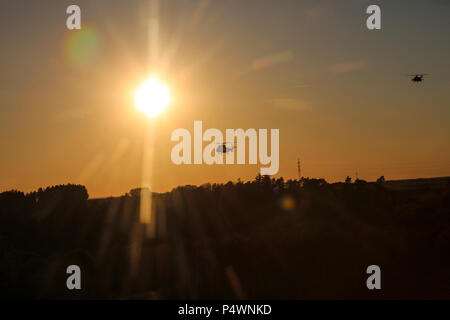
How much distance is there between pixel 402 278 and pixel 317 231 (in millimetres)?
7570

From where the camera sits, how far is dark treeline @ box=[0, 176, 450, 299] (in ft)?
110

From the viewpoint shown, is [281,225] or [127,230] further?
[127,230]

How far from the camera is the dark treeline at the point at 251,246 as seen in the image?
33.5 metres

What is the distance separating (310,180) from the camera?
188 ft

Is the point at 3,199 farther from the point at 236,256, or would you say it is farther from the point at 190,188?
the point at 236,256

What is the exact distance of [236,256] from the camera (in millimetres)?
37531

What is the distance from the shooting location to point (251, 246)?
126 ft
